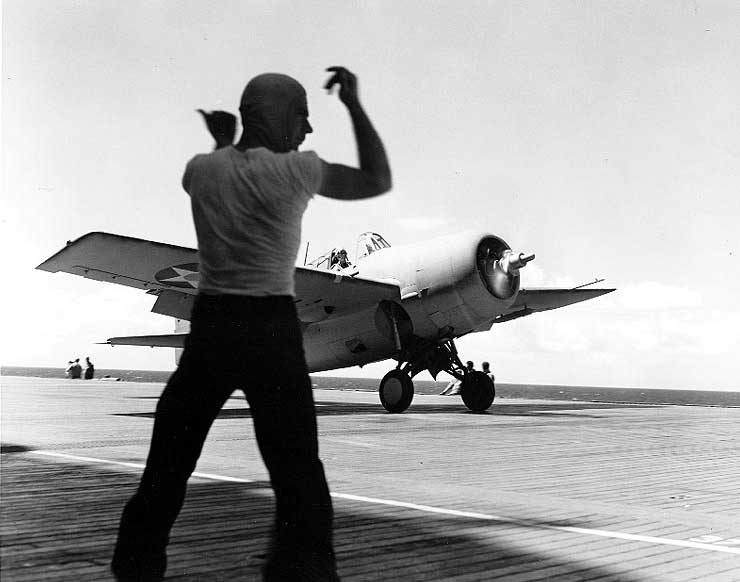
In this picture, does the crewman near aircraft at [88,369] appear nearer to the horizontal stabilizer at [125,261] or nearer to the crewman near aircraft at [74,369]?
the crewman near aircraft at [74,369]

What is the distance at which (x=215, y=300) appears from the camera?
2461mm

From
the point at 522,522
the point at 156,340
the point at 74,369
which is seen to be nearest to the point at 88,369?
the point at 74,369

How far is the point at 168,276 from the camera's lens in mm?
15047

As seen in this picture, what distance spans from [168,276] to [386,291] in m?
4.10

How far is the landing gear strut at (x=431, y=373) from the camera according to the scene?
1598 cm

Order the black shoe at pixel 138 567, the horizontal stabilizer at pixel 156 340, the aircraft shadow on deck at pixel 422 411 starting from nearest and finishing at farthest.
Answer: the black shoe at pixel 138 567
the aircraft shadow on deck at pixel 422 411
the horizontal stabilizer at pixel 156 340

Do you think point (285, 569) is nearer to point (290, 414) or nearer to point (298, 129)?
point (290, 414)

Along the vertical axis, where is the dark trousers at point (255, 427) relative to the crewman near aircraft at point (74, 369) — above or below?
below

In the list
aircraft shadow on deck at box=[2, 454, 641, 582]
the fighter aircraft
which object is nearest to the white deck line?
aircraft shadow on deck at box=[2, 454, 641, 582]

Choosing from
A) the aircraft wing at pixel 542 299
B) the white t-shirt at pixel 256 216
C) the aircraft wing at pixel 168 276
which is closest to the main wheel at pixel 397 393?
the aircraft wing at pixel 168 276

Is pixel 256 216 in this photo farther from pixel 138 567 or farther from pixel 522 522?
pixel 522 522

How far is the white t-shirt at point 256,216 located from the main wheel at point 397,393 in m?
13.6

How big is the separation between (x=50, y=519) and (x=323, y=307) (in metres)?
12.2

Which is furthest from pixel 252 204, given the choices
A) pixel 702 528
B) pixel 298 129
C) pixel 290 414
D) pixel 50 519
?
pixel 702 528
